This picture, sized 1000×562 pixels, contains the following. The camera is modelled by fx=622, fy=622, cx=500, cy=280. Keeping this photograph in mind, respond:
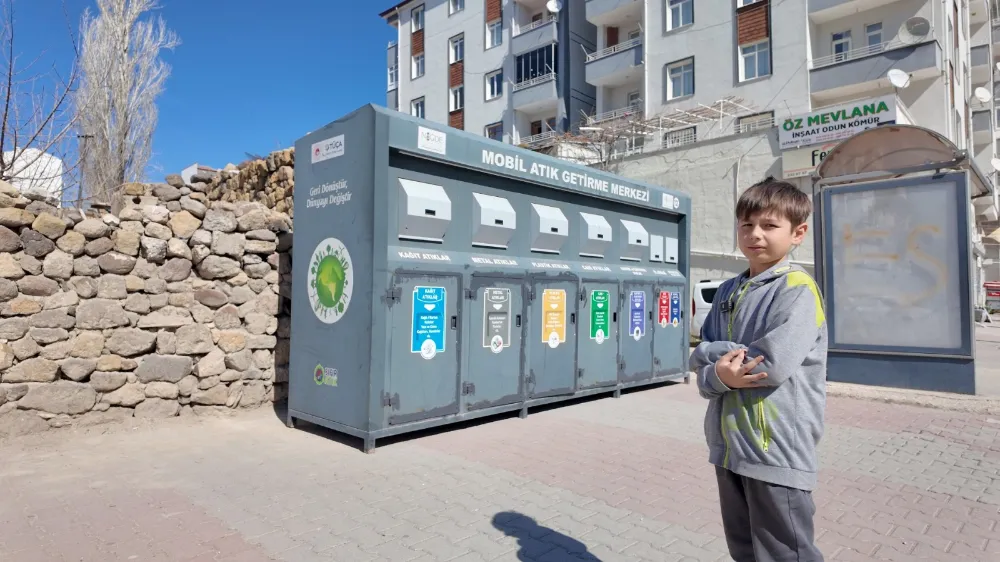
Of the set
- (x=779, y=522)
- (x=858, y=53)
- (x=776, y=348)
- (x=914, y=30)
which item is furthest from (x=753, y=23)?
(x=779, y=522)

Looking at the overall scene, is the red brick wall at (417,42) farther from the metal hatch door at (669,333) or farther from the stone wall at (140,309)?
the stone wall at (140,309)

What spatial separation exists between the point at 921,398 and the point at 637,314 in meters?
3.68

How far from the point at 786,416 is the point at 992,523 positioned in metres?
2.93

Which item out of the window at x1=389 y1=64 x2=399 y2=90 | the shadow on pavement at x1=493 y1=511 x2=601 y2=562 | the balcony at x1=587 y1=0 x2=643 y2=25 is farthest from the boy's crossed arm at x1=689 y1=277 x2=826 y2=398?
the window at x1=389 y1=64 x2=399 y2=90

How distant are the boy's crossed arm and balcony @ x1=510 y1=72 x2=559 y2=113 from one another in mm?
28672

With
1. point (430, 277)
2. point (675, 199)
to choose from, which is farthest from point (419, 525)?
point (675, 199)

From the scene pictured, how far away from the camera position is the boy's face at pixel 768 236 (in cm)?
226

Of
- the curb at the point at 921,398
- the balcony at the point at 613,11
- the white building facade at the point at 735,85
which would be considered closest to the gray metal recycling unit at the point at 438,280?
the curb at the point at 921,398

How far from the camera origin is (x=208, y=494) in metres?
4.21

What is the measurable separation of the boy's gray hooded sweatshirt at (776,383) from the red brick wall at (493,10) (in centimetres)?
3258

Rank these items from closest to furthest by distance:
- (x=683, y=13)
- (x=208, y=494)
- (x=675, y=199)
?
(x=208, y=494) → (x=675, y=199) → (x=683, y=13)

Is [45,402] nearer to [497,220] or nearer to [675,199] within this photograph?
[497,220]

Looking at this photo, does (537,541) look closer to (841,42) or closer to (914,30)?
(914,30)

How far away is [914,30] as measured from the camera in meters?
19.7
